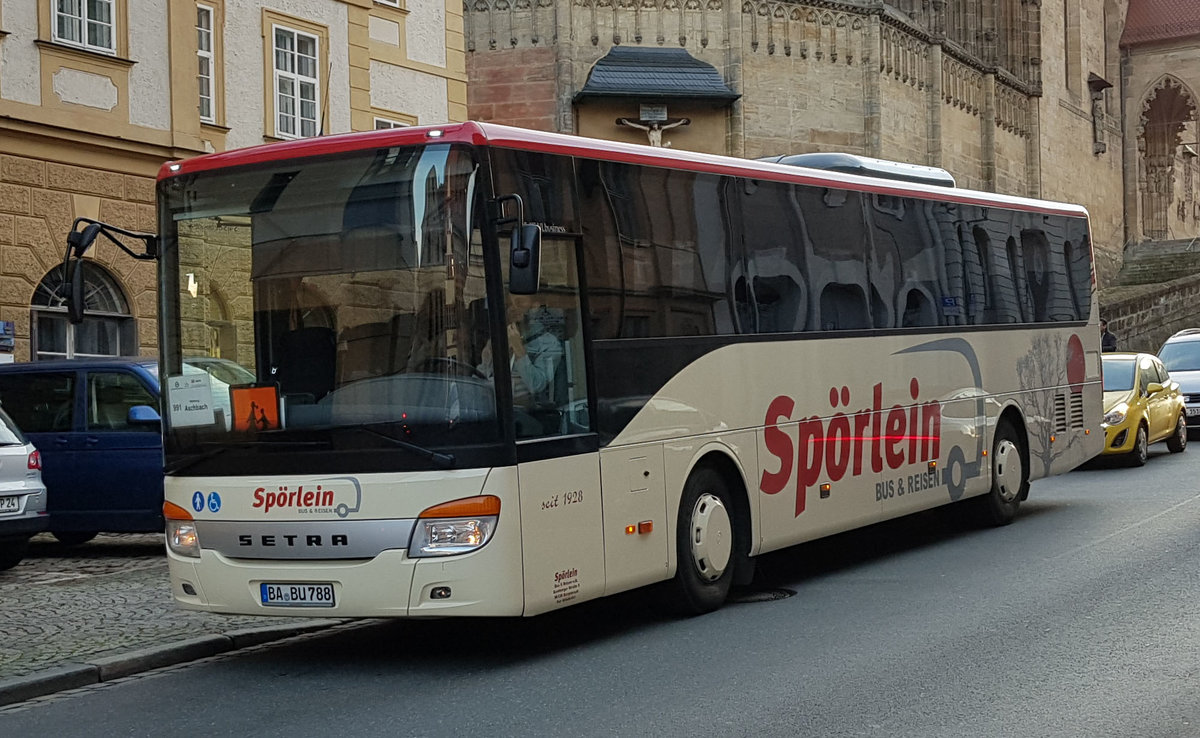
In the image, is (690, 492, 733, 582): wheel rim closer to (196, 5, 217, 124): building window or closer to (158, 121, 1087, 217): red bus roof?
(158, 121, 1087, 217): red bus roof

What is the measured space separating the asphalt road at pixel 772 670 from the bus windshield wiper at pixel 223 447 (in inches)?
44.7

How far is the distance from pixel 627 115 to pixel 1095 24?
109 feet

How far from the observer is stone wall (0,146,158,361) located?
19.6 meters

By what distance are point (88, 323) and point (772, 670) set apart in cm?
1485

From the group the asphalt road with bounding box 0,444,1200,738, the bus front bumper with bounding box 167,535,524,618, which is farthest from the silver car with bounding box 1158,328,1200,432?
the bus front bumper with bounding box 167,535,524,618

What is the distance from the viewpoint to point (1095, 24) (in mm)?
62375

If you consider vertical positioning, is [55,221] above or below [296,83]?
below

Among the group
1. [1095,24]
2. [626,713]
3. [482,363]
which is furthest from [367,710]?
[1095,24]

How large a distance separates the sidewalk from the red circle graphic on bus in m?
8.87

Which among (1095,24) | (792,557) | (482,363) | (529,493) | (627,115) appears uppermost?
(1095,24)

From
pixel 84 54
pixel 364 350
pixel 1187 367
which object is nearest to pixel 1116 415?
pixel 1187 367

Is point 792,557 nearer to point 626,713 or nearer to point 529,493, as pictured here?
point 529,493

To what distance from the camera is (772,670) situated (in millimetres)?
8344

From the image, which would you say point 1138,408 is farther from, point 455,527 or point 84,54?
point 455,527
